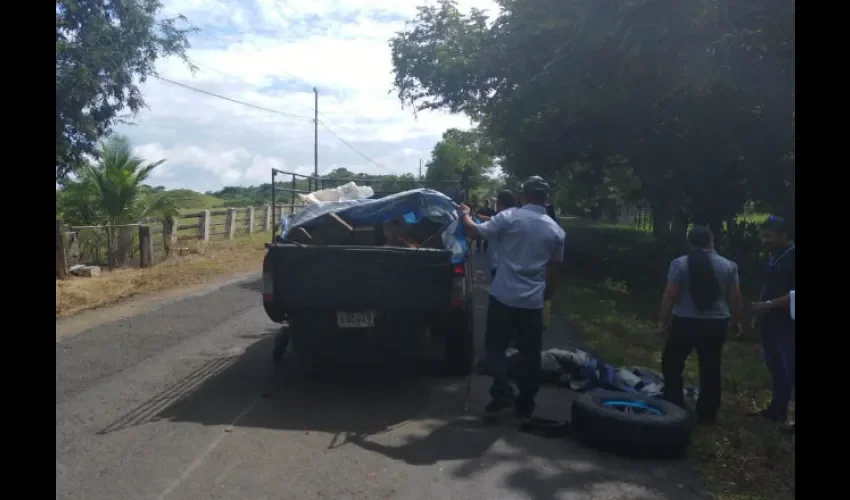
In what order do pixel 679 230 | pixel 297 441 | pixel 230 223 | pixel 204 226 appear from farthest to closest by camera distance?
pixel 230 223 → pixel 204 226 → pixel 679 230 → pixel 297 441

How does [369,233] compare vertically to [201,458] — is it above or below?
above

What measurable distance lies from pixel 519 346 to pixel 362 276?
1.58 metres

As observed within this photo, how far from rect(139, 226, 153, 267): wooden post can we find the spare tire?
602 inches

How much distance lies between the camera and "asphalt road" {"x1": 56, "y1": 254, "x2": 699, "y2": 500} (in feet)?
15.6

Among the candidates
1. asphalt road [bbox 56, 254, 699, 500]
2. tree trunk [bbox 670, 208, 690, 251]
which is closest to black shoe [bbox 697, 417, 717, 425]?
asphalt road [bbox 56, 254, 699, 500]

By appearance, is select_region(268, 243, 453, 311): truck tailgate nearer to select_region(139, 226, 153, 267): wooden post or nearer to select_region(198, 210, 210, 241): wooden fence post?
select_region(139, 226, 153, 267): wooden post

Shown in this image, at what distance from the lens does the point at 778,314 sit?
20.3ft

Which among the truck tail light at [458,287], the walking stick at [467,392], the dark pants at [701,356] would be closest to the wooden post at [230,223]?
the walking stick at [467,392]

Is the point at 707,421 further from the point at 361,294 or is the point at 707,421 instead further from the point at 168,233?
the point at 168,233

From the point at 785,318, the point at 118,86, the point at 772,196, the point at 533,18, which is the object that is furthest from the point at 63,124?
the point at 785,318

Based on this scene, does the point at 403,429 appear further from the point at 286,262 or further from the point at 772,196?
the point at 772,196

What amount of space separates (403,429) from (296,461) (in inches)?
41.9

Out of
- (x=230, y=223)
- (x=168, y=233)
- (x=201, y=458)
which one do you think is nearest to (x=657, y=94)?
(x=201, y=458)

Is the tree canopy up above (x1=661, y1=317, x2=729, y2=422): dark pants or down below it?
above
